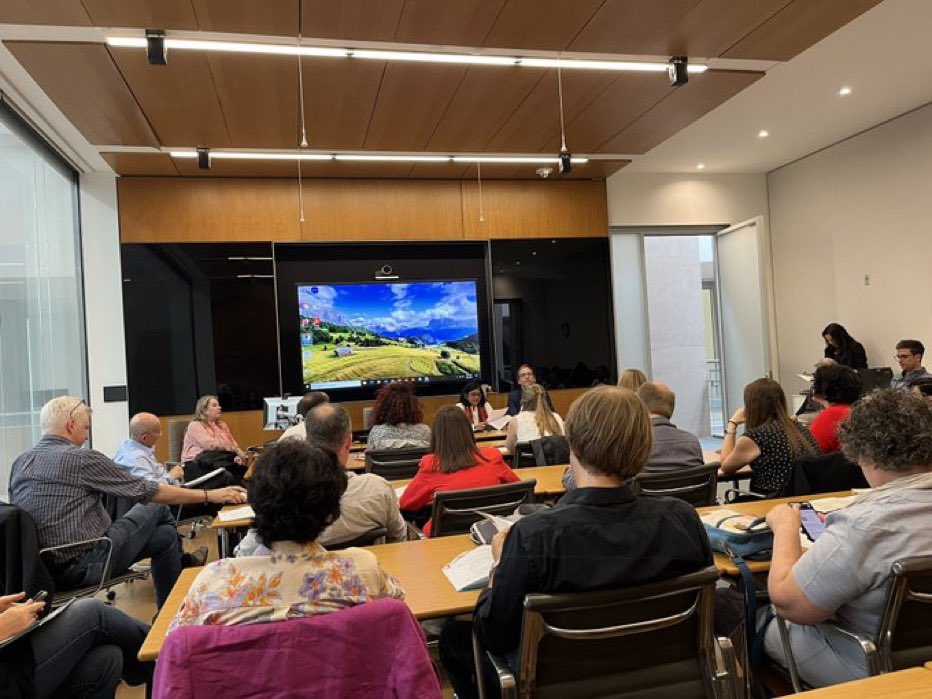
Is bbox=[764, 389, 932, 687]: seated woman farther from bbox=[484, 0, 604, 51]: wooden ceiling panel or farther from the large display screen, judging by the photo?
the large display screen

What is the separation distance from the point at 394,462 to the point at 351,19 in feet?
8.31

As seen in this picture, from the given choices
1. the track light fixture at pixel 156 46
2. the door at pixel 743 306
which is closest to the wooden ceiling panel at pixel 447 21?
the track light fixture at pixel 156 46

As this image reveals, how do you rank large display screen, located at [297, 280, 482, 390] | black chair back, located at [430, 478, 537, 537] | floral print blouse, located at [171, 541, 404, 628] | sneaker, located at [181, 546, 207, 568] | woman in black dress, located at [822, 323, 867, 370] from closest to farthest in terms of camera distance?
floral print blouse, located at [171, 541, 404, 628]
black chair back, located at [430, 478, 537, 537]
sneaker, located at [181, 546, 207, 568]
woman in black dress, located at [822, 323, 867, 370]
large display screen, located at [297, 280, 482, 390]

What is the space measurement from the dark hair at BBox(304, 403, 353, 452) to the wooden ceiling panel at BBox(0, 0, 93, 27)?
2.60 m

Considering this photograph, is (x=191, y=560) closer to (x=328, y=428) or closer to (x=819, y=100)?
(x=328, y=428)

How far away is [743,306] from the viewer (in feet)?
27.0

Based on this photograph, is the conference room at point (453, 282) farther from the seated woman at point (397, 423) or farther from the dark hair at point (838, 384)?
the dark hair at point (838, 384)

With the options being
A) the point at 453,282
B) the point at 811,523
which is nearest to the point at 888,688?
the point at 811,523

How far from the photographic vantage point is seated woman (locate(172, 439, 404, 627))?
1324 millimetres

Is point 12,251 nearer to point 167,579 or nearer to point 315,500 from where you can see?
point 167,579

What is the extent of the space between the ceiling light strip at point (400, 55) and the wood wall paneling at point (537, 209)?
9.67ft

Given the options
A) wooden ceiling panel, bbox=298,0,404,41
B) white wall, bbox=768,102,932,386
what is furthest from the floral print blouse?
white wall, bbox=768,102,932,386

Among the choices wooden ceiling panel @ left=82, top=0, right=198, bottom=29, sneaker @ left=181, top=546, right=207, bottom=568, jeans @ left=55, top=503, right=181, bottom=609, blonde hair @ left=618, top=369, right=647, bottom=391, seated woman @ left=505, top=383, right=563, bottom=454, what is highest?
wooden ceiling panel @ left=82, top=0, right=198, bottom=29

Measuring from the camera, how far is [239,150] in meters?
Answer: 5.93
